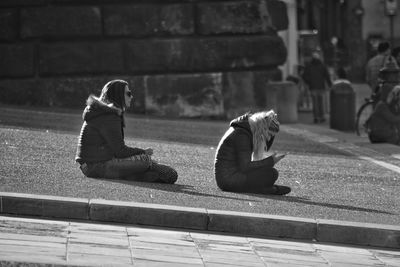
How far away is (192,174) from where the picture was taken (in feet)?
39.9

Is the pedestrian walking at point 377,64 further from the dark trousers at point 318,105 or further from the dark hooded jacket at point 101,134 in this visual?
the dark hooded jacket at point 101,134

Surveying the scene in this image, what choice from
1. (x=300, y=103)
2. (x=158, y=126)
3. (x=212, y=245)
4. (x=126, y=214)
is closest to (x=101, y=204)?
(x=126, y=214)

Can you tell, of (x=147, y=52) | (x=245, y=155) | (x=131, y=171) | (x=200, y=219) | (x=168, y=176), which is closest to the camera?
(x=200, y=219)

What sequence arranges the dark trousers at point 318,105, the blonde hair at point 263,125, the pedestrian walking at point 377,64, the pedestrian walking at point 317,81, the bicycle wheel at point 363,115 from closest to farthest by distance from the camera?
the blonde hair at point 263,125 → the bicycle wheel at point 363,115 → the pedestrian walking at point 377,64 → the dark trousers at point 318,105 → the pedestrian walking at point 317,81

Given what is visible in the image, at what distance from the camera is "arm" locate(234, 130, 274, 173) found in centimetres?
1060

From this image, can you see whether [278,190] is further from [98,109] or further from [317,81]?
[317,81]

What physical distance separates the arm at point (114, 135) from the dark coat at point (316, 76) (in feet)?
43.8

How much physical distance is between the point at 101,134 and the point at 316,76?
1364cm

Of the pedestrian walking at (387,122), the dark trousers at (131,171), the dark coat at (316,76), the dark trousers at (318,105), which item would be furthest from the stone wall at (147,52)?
the dark trousers at (131,171)

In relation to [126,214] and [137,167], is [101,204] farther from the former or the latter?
[137,167]

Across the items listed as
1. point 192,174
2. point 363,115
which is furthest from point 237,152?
point 363,115

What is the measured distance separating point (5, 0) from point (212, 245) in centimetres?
1170

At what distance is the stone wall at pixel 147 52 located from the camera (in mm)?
19578

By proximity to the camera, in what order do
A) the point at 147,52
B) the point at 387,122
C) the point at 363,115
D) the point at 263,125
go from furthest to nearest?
the point at 363,115
the point at 147,52
the point at 387,122
the point at 263,125
